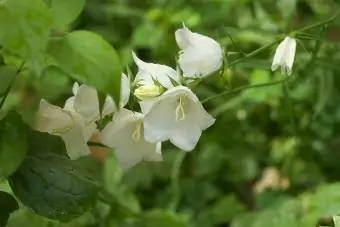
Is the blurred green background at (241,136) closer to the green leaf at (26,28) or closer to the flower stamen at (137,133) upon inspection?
the flower stamen at (137,133)

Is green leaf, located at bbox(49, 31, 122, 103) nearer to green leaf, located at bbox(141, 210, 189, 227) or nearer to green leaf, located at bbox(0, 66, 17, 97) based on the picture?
green leaf, located at bbox(0, 66, 17, 97)

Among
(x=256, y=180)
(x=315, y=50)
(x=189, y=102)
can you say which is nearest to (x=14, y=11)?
(x=189, y=102)

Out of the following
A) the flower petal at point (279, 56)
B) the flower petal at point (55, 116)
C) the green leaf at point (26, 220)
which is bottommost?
the green leaf at point (26, 220)

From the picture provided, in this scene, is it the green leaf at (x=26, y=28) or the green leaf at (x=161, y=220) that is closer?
the green leaf at (x=26, y=28)

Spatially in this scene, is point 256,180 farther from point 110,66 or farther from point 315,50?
point 110,66

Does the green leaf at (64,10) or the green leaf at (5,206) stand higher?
the green leaf at (64,10)

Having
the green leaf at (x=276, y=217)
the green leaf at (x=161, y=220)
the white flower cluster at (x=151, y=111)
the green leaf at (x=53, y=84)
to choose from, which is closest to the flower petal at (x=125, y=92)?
the white flower cluster at (x=151, y=111)

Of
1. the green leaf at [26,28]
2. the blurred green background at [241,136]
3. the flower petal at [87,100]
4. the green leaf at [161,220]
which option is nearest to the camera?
the green leaf at [26,28]

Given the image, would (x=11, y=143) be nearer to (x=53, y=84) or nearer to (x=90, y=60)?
Result: (x=90, y=60)

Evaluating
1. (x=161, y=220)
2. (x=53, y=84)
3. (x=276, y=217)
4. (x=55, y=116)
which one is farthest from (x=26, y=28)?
(x=53, y=84)
